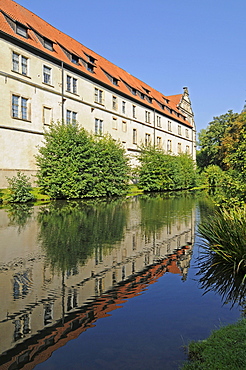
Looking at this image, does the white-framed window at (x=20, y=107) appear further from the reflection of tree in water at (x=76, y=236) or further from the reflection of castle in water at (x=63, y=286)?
the reflection of castle in water at (x=63, y=286)

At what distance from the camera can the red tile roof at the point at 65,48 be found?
30.7 m

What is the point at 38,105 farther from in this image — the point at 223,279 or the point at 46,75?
the point at 223,279

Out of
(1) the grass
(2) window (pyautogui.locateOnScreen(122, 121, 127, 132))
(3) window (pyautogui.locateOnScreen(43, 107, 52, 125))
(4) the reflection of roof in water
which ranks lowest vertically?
(4) the reflection of roof in water

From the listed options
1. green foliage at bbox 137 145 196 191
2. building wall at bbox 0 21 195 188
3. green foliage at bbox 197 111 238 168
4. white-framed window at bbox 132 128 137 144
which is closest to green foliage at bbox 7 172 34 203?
building wall at bbox 0 21 195 188

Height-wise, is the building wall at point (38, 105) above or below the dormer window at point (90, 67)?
below

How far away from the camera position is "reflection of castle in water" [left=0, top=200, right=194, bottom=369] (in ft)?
13.2

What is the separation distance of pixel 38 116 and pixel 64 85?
5.34m

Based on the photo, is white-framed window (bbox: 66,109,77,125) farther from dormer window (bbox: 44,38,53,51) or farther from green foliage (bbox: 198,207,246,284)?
green foliage (bbox: 198,207,246,284)

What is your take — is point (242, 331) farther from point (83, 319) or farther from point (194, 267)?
point (194, 267)

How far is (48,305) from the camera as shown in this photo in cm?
501

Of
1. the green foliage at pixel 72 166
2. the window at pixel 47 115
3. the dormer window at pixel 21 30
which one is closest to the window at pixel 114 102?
the window at pixel 47 115

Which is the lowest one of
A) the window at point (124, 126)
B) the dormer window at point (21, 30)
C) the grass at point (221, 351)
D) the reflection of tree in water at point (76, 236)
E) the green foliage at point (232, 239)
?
the grass at point (221, 351)

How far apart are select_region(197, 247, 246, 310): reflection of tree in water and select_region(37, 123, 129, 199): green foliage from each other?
19.1 metres

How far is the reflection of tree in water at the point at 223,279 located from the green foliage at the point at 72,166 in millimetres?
19121
